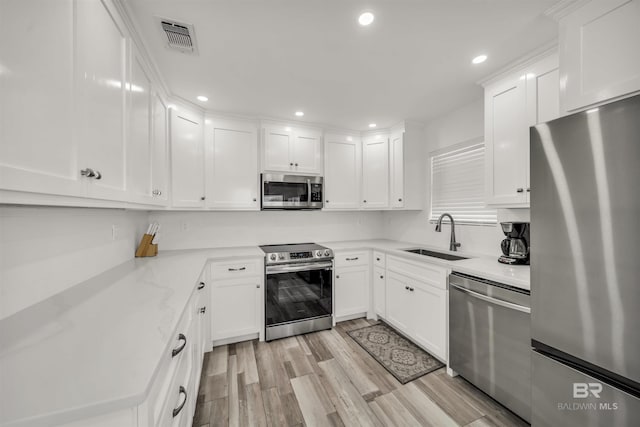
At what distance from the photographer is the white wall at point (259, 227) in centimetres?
277

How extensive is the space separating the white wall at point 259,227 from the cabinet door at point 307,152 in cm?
68

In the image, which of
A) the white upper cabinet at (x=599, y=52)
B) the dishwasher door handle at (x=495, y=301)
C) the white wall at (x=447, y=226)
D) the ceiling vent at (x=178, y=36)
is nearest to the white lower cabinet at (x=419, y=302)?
the dishwasher door handle at (x=495, y=301)

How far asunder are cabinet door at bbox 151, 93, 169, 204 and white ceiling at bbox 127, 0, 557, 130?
27cm

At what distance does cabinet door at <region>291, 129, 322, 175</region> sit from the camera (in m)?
2.95

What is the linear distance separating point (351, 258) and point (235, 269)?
1348 mm

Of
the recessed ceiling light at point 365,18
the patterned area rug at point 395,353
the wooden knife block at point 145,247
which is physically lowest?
the patterned area rug at point 395,353

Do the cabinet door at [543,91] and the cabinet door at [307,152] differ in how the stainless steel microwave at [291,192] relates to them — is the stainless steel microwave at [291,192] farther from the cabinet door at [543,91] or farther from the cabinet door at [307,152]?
the cabinet door at [543,91]

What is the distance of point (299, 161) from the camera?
2965 millimetres

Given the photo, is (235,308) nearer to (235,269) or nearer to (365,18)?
(235,269)

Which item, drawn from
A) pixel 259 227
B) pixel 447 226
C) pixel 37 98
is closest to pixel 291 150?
pixel 259 227

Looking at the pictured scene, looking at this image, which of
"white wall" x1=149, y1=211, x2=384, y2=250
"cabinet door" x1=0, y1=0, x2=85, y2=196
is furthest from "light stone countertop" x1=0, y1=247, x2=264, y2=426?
"white wall" x1=149, y1=211, x2=384, y2=250

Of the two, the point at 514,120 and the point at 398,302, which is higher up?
the point at 514,120

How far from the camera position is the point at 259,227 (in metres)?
3.14

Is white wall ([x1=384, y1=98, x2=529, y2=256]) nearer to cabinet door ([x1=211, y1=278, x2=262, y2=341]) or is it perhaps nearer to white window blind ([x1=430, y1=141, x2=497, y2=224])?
white window blind ([x1=430, y1=141, x2=497, y2=224])
